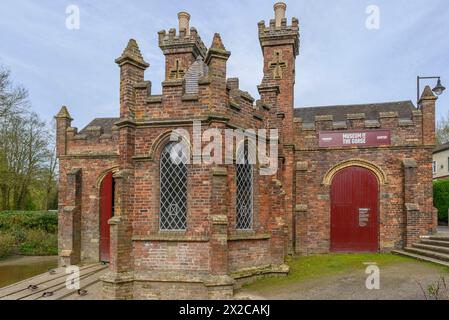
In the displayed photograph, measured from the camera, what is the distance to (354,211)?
15.2 m

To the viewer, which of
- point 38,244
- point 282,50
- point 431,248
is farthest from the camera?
point 38,244

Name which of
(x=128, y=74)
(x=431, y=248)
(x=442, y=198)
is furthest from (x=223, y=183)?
(x=442, y=198)

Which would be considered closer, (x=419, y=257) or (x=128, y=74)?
(x=128, y=74)

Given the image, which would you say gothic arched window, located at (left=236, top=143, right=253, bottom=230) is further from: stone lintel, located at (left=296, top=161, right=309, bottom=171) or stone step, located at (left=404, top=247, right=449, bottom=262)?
stone step, located at (left=404, top=247, right=449, bottom=262)

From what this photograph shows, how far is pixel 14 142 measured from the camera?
3008cm

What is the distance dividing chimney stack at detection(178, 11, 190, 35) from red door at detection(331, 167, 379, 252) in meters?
11.5

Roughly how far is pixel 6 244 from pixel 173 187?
15872 millimetres

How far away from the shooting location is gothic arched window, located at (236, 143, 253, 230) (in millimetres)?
9898

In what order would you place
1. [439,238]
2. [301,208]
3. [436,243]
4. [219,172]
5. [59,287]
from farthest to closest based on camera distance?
[301,208] → [439,238] → [436,243] → [59,287] → [219,172]

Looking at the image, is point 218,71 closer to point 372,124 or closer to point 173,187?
point 173,187

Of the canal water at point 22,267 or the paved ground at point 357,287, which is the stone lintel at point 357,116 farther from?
the canal water at point 22,267

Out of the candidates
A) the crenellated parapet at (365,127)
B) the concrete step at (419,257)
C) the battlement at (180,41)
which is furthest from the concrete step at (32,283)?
the concrete step at (419,257)

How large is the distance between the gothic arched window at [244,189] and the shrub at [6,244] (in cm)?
1638

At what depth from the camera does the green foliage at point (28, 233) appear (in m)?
20.7
